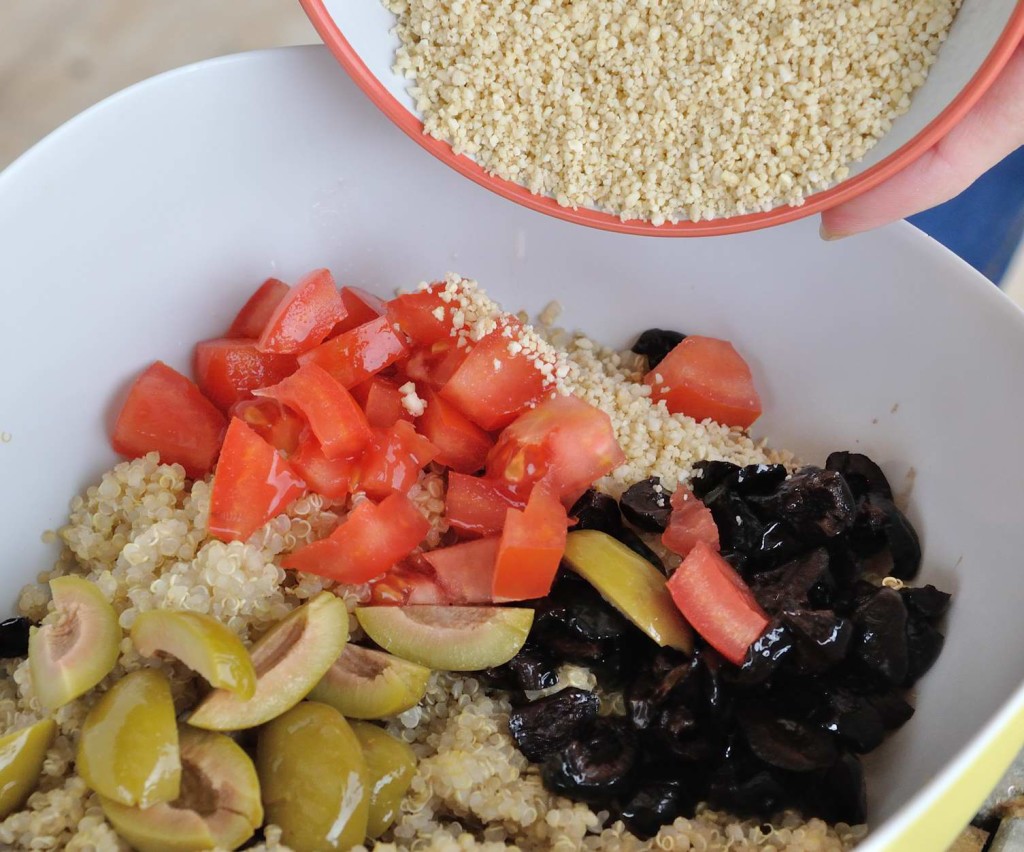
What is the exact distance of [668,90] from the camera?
52.8 inches

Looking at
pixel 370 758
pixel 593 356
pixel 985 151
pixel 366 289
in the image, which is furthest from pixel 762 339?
pixel 370 758

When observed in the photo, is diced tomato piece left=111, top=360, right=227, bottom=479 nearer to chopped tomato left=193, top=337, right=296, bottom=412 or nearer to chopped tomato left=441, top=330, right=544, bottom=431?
chopped tomato left=193, top=337, right=296, bottom=412

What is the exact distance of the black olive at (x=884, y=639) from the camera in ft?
4.07

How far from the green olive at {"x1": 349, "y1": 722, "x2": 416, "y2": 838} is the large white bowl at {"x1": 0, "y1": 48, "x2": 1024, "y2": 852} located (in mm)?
558

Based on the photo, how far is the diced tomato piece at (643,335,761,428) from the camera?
1.62 m

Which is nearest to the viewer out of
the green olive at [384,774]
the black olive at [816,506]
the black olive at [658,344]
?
the green olive at [384,774]

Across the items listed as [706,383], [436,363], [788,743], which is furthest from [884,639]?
[436,363]

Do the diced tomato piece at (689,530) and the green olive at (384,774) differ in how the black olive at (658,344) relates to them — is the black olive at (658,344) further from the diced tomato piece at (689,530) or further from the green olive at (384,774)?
the green olive at (384,774)

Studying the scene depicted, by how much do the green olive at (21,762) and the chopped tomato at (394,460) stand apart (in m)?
0.49

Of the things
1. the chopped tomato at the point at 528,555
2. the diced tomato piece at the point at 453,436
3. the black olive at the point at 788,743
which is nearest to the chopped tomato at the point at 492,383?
the diced tomato piece at the point at 453,436

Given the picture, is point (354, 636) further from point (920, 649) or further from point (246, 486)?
point (920, 649)

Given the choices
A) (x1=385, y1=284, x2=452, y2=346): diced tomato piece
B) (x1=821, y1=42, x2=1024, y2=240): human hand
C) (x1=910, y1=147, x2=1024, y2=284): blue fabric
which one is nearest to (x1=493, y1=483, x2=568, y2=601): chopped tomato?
(x1=385, y1=284, x2=452, y2=346): diced tomato piece

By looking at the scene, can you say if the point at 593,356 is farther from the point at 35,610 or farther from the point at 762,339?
the point at 35,610

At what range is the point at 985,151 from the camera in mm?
1317
